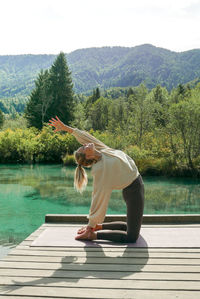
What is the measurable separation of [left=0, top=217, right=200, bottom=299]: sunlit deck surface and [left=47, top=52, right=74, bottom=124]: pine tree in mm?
35218

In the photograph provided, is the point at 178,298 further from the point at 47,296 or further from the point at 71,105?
the point at 71,105

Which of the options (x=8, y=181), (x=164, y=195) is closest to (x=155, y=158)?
(x=164, y=195)

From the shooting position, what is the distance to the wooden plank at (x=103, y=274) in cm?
249

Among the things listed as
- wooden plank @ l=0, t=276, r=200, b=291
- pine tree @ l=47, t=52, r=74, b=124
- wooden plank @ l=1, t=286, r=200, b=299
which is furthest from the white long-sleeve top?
pine tree @ l=47, t=52, r=74, b=124

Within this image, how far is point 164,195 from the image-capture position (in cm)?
1168

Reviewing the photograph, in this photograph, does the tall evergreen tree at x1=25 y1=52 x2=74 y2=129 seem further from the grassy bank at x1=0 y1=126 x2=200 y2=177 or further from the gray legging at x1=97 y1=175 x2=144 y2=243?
the gray legging at x1=97 y1=175 x2=144 y2=243

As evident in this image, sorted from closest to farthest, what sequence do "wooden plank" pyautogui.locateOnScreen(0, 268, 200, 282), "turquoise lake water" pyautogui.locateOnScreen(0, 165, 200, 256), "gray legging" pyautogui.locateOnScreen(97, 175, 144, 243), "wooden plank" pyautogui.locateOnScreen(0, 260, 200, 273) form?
"wooden plank" pyautogui.locateOnScreen(0, 268, 200, 282)
"wooden plank" pyautogui.locateOnScreen(0, 260, 200, 273)
"gray legging" pyautogui.locateOnScreen(97, 175, 144, 243)
"turquoise lake water" pyautogui.locateOnScreen(0, 165, 200, 256)

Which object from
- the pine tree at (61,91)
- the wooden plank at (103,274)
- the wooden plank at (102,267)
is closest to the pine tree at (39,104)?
the pine tree at (61,91)

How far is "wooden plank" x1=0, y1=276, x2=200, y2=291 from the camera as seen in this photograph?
233 cm

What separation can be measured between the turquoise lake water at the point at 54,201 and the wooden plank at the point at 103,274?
3.29m

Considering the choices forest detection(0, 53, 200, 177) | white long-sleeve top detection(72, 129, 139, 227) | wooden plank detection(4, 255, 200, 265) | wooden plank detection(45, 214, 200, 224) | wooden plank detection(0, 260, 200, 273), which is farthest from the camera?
forest detection(0, 53, 200, 177)

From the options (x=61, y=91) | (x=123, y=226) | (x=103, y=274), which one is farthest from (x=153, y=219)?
(x=61, y=91)

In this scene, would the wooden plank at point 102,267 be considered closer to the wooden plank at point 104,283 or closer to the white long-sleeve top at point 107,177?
the wooden plank at point 104,283

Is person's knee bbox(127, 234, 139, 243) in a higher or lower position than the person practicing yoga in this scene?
lower
